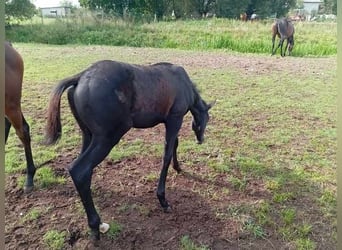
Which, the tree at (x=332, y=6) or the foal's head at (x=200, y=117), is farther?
the foal's head at (x=200, y=117)

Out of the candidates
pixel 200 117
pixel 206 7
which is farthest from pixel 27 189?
pixel 206 7

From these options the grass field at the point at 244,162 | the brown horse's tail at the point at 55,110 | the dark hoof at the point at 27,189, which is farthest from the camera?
the dark hoof at the point at 27,189

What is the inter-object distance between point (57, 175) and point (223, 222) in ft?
4.84

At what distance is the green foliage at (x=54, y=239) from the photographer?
1932 mm

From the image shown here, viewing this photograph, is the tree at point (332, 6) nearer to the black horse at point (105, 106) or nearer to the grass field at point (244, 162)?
the grass field at point (244, 162)

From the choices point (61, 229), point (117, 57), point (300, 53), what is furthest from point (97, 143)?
point (300, 53)

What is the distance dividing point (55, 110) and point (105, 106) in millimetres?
313

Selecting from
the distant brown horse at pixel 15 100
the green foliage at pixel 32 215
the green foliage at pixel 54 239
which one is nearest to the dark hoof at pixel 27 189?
the distant brown horse at pixel 15 100

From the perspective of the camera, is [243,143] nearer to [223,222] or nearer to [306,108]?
[223,222]

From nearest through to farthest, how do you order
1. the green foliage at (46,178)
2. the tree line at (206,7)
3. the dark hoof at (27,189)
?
the dark hoof at (27,189) → the green foliage at (46,178) → the tree line at (206,7)

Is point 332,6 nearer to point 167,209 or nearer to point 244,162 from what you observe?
point 167,209

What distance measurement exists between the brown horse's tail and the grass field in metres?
0.65

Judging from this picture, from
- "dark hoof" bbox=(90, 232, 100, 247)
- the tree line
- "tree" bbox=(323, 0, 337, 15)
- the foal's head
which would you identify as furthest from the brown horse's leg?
"tree" bbox=(323, 0, 337, 15)

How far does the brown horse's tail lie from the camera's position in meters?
1.84
